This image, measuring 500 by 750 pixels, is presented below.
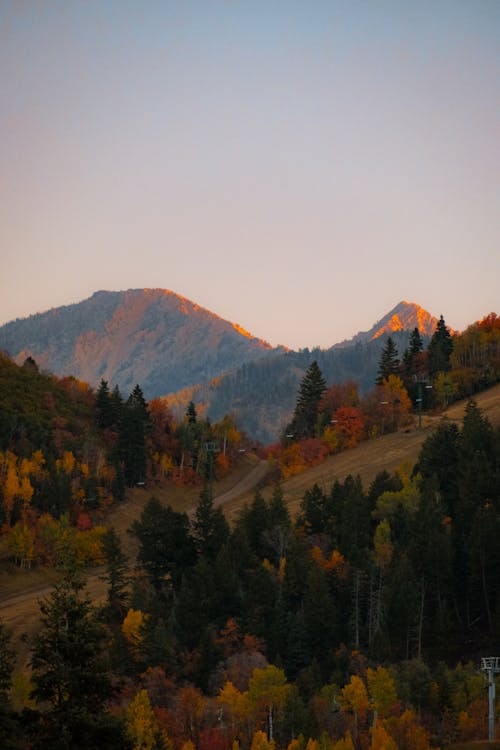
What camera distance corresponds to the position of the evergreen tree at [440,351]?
6403 inches

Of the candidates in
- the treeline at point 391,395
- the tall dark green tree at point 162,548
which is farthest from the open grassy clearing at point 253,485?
the tall dark green tree at point 162,548

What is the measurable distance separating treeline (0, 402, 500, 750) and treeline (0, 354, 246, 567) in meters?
14.7

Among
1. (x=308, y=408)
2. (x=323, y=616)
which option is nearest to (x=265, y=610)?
(x=323, y=616)

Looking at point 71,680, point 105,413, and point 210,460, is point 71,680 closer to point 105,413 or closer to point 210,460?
point 210,460

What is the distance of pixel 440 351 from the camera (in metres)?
165

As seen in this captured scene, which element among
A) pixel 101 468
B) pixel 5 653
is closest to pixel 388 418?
pixel 101 468

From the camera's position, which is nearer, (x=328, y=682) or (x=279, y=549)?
(x=328, y=682)

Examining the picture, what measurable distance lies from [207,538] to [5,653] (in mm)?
59099

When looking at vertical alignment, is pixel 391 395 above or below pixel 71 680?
above

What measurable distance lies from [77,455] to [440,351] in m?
72.3

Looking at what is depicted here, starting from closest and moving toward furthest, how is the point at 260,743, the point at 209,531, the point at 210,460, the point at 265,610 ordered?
1. the point at 260,743
2. the point at 265,610
3. the point at 209,531
4. the point at 210,460

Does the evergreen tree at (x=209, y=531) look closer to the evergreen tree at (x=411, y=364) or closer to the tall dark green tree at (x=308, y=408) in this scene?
the tall dark green tree at (x=308, y=408)

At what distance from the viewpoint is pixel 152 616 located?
7950cm

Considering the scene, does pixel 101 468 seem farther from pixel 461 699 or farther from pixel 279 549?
pixel 461 699
